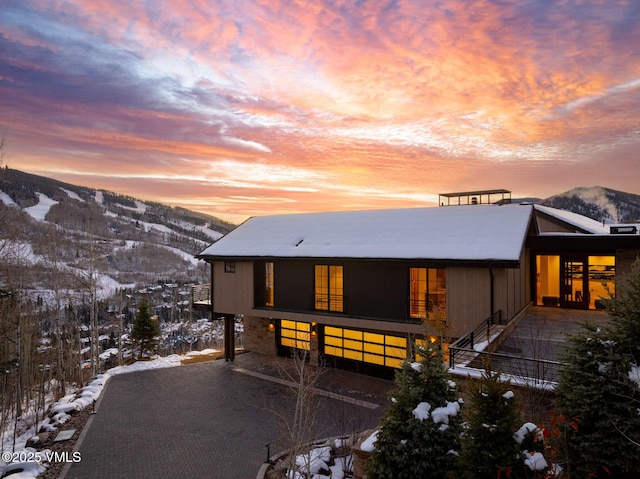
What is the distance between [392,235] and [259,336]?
401 inches

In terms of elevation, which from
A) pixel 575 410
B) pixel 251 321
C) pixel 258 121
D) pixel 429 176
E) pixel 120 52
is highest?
pixel 120 52

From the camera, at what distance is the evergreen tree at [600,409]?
20.1ft

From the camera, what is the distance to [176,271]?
140750 millimetres

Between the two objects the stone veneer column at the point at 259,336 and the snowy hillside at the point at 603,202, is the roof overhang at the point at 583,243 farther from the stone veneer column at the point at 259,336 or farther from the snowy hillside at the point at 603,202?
the snowy hillside at the point at 603,202

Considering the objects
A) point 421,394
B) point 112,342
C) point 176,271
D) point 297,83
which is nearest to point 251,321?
point 297,83

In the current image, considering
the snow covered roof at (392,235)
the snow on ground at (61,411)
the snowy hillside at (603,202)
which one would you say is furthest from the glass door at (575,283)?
the snowy hillside at (603,202)

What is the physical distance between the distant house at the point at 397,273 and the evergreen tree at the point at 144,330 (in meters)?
12.3

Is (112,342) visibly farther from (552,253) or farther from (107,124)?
(552,253)

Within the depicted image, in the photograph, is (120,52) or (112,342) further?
(112,342)

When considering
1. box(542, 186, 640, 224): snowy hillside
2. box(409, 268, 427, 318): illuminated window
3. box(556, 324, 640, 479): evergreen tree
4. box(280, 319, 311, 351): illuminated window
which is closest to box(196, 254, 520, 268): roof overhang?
box(409, 268, 427, 318): illuminated window

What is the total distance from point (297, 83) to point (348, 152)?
7907 millimetres

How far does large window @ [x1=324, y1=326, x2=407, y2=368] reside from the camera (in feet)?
59.7

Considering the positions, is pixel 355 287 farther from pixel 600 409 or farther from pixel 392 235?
pixel 600 409

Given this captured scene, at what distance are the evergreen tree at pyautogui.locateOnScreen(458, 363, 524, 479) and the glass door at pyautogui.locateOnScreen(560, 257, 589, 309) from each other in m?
15.9
